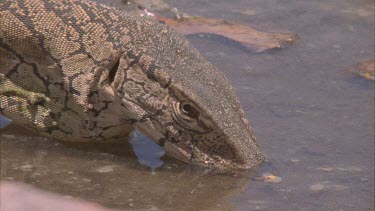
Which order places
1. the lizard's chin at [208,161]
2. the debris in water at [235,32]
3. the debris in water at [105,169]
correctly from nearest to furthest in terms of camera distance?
1. the lizard's chin at [208,161]
2. the debris in water at [105,169]
3. the debris in water at [235,32]

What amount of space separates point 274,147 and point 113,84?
53.3 inches

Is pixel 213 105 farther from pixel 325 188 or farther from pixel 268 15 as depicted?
pixel 268 15

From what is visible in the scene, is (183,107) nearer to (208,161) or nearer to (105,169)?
(208,161)

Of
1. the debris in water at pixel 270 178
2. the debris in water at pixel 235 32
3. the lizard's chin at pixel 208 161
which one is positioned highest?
the debris in water at pixel 235 32

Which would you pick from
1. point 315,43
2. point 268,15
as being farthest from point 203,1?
point 315,43

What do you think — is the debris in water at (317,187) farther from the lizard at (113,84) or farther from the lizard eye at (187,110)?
the lizard eye at (187,110)

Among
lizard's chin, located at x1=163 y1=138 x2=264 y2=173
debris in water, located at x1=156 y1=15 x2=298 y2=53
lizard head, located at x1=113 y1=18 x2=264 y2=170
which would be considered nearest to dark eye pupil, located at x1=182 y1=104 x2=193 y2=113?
lizard head, located at x1=113 y1=18 x2=264 y2=170

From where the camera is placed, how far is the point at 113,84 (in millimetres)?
5418

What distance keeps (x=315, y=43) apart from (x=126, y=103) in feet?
11.4

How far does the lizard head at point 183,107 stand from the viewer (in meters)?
5.31

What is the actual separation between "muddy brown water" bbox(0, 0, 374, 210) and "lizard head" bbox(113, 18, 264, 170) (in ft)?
0.47

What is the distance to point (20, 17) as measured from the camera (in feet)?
18.8

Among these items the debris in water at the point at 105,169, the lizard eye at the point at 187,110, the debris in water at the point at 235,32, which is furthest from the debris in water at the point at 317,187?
the debris in water at the point at 235,32

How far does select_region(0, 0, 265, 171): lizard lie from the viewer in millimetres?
5344
